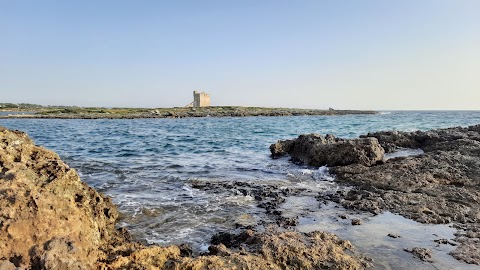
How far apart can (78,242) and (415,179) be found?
995 centimetres

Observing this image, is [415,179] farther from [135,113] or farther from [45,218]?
[135,113]

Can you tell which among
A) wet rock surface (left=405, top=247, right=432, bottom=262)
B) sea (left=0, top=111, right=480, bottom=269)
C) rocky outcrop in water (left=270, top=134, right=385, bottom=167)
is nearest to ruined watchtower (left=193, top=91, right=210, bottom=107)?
sea (left=0, top=111, right=480, bottom=269)

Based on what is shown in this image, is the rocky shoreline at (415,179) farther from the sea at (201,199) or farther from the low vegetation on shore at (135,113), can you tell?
the low vegetation on shore at (135,113)

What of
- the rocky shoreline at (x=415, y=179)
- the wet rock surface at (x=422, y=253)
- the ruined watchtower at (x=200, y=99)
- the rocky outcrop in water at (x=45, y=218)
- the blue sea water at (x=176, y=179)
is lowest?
the blue sea water at (x=176, y=179)

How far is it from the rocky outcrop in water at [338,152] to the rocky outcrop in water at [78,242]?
8815mm

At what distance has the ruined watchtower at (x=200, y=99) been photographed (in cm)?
13825

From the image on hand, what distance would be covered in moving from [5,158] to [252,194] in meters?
6.41

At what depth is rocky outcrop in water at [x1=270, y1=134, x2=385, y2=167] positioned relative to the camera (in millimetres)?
14312

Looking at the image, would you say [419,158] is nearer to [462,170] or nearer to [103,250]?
[462,170]

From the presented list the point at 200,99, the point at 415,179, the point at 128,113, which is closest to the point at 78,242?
the point at 415,179

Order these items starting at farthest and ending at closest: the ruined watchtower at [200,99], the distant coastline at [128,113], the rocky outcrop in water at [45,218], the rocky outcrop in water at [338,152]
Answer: the ruined watchtower at [200,99] < the distant coastline at [128,113] < the rocky outcrop in water at [338,152] < the rocky outcrop in water at [45,218]

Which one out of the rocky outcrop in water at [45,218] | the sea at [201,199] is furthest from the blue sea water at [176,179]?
the rocky outcrop in water at [45,218]

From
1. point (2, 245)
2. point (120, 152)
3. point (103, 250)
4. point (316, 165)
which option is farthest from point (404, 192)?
point (120, 152)

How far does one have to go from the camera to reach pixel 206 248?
632cm
